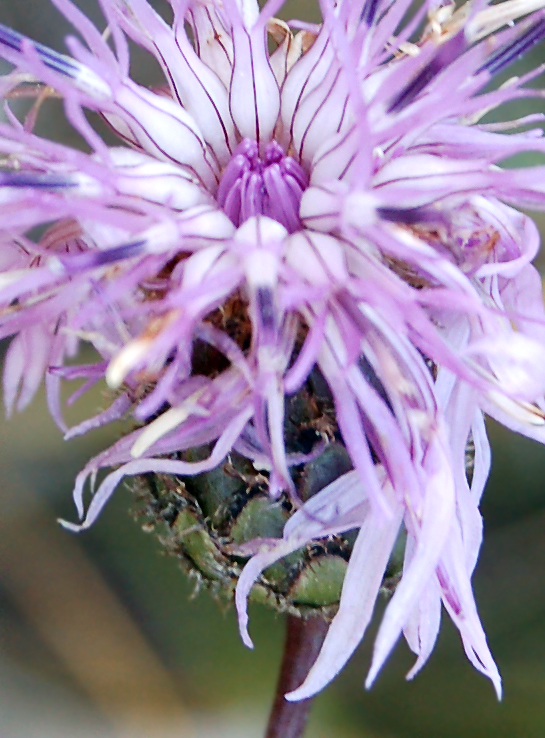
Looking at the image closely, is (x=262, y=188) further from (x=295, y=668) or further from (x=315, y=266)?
(x=295, y=668)

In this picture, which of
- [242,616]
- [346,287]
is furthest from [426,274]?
[242,616]

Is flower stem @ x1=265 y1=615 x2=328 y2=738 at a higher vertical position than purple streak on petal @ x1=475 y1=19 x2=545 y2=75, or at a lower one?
lower

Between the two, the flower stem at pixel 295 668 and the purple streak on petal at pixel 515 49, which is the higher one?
the purple streak on petal at pixel 515 49

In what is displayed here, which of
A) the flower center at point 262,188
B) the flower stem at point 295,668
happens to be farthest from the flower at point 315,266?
the flower stem at point 295,668

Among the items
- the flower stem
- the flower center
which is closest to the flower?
the flower center

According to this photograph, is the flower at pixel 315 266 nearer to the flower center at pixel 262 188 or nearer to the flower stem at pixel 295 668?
Answer: the flower center at pixel 262 188

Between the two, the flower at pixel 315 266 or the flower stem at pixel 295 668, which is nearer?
A: the flower at pixel 315 266

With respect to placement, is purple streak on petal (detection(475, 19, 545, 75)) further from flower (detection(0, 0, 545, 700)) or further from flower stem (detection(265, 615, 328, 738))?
flower stem (detection(265, 615, 328, 738))

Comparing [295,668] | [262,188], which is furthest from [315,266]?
[295,668]
